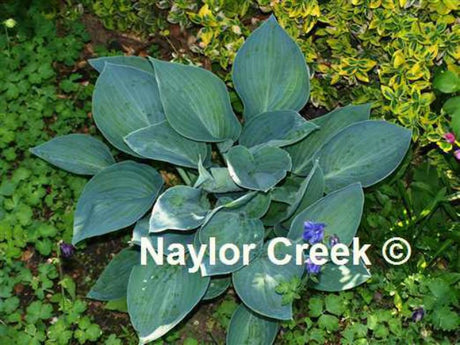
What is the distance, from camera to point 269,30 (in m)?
2.81

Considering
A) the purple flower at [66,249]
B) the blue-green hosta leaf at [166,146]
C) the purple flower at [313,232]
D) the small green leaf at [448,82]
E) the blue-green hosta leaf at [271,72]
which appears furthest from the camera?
the purple flower at [66,249]

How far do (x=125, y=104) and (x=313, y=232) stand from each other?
0.89 metres

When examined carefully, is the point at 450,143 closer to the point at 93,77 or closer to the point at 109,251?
the point at 109,251

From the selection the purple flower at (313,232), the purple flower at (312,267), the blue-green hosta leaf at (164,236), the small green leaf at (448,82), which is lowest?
the blue-green hosta leaf at (164,236)

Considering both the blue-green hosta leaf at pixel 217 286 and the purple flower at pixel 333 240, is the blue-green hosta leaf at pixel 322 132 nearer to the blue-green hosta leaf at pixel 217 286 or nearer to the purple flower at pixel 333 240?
the purple flower at pixel 333 240

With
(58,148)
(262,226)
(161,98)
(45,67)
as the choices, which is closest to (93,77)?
(45,67)

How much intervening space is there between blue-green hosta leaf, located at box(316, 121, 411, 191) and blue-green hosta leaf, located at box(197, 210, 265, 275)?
0.34m

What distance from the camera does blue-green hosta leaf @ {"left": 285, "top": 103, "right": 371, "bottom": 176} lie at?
9.43 ft

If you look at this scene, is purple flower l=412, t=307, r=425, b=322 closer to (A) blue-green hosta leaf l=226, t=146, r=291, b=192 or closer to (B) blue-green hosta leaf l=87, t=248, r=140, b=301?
(A) blue-green hosta leaf l=226, t=146, r=291, b=192

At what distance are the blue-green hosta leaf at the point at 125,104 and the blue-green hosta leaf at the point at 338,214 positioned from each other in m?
0.67

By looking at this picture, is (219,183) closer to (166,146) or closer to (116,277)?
(166,146)

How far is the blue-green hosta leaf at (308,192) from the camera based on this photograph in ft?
8.63

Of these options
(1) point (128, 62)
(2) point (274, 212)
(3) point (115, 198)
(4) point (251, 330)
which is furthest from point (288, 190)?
(1) point (128, 62)

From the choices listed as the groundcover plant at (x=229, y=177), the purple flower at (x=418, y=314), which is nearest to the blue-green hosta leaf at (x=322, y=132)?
the groundcover plant at (x=229, y=177)
